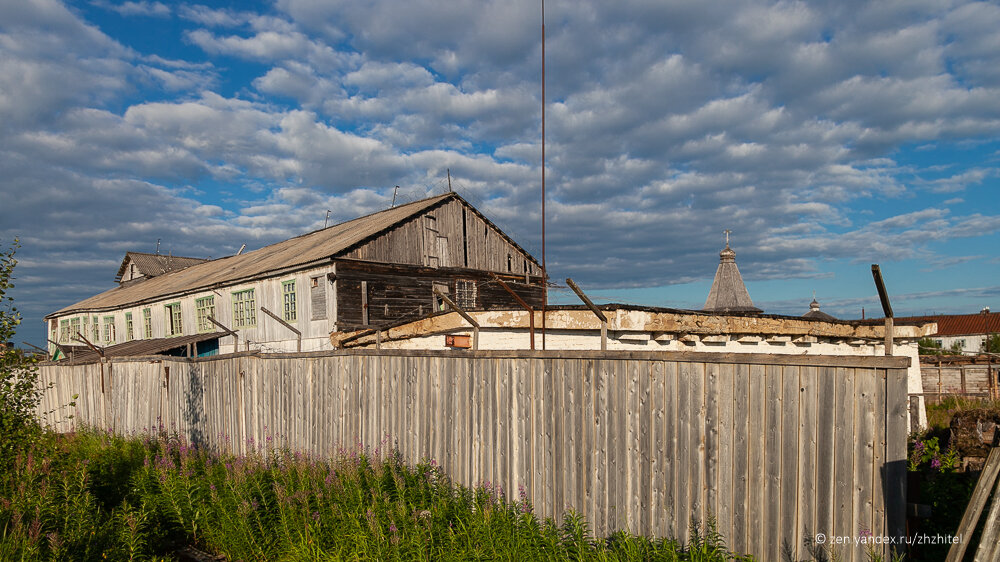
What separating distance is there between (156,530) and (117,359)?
28.9 feet

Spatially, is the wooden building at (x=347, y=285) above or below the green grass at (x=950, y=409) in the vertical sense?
above

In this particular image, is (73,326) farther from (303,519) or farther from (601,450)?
(601,450)

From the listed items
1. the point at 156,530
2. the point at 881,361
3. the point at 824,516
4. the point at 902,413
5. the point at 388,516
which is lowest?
the point at 156,530

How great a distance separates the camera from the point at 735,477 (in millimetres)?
4801

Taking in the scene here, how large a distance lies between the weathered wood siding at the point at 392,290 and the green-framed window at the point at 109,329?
20615mm

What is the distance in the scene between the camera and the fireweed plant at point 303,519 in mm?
5363

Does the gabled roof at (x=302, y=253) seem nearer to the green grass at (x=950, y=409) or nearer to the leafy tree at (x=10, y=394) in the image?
the leafy tree at (x=10, y=394)

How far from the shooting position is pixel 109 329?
33375 millimetres

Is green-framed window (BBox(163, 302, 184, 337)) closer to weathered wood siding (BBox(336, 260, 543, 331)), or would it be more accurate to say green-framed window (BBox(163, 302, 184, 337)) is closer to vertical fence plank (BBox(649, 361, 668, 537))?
weathered wood siding (BBox(336, 260, 543, 331))

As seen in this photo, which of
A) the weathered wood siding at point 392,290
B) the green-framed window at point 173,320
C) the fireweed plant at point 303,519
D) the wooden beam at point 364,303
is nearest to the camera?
the fireweed plant at point 303,519

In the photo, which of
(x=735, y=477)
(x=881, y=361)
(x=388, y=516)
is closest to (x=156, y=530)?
(x=388, y=516)

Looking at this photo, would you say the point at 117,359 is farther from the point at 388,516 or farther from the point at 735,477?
the point at 735,477

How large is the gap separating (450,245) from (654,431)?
63.1 ft

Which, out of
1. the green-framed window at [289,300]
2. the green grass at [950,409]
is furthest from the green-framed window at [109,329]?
the green grass at [950,409]
